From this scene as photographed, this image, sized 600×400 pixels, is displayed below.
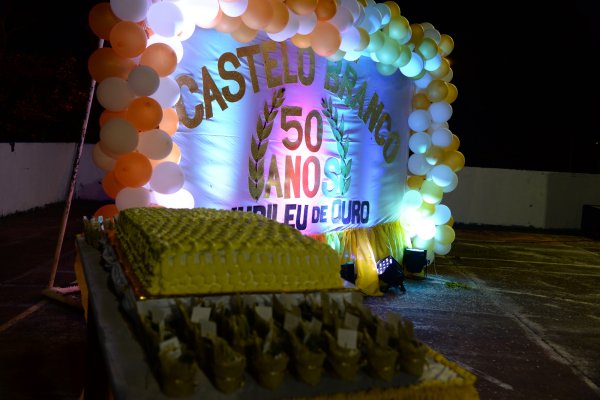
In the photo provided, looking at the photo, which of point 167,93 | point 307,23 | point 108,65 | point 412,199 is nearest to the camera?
point 108,65

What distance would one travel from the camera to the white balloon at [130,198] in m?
5.09

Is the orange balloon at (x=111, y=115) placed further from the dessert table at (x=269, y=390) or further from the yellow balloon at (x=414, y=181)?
the yellow balloon at (x=414, y=181)

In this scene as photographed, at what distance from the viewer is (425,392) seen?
6.57 feet

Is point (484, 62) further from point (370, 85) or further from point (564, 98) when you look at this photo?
point (370, 85)

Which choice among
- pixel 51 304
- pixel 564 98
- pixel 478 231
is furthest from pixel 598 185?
pixel 51 304

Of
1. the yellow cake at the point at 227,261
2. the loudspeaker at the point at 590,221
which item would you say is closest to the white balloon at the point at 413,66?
the yellow cake at the point at 227,261

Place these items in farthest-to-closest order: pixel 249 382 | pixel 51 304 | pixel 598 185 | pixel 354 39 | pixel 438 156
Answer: pixel 598 185 < pixel 438 156 < pixel 354 39 < pixel 51 304 < pixel 249 382

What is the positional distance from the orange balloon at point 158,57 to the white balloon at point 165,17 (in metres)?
0.14

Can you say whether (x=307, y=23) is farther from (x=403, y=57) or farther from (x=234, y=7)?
(x=403, y=57)

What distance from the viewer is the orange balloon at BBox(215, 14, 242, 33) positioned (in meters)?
5.55

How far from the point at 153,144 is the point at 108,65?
78 cm

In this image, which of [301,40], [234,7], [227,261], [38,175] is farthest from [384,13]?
[38,175]

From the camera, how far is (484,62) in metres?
21.4

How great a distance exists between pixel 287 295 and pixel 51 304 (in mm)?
4578
